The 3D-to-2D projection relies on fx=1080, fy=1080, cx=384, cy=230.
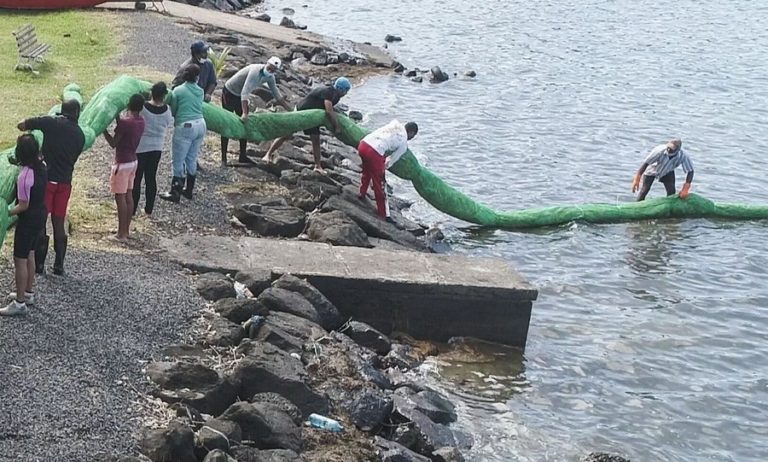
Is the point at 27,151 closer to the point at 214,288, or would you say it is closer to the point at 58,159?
the point at 58,159

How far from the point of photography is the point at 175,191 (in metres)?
16.2

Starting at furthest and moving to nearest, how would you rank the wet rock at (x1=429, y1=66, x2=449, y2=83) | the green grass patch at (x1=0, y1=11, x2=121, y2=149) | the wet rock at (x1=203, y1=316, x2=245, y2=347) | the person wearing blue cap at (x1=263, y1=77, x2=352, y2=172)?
the wet rock at (x1=429, y1=66, x2=449, y2=83) → the green grass patch at (x1=0, y1=11, x2=121, y2=149) → the person wearing blue cap at (x1=263, y1=77, x2=352, y2=172) → the wet rock at (x1=203, y1=316, x2=245, y2=347)

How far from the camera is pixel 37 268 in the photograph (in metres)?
12.3

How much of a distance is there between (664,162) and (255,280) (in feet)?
37.0

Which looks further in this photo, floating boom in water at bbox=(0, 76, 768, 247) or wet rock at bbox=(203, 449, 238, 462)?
floating boom in water at bbox=(0, 76, 768, 247)

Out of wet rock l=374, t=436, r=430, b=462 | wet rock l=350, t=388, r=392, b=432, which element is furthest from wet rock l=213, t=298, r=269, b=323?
wet rock l=374, t=436, r=430, b=462

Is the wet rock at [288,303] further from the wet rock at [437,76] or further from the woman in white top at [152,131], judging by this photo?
the wet rock at [437,76]

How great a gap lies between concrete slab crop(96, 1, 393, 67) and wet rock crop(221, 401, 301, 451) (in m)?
26.4

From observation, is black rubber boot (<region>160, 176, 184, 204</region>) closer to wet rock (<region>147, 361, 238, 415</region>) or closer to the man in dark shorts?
the man in dark shorts

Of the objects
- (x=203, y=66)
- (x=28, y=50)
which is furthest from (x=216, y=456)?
(x=28, y=50)

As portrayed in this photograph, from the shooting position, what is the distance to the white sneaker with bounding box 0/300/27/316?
10961 millimetres

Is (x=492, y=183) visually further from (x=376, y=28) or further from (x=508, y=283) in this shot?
(x=376, y=28)

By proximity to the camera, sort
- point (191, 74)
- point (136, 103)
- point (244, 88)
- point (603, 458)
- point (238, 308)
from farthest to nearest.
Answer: point (244, 88)
point (191, 74)
point (136, 103)
point (238, 308)
point (603, 458)

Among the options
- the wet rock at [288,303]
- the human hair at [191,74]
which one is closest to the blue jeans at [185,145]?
the human hair at [191,74]
